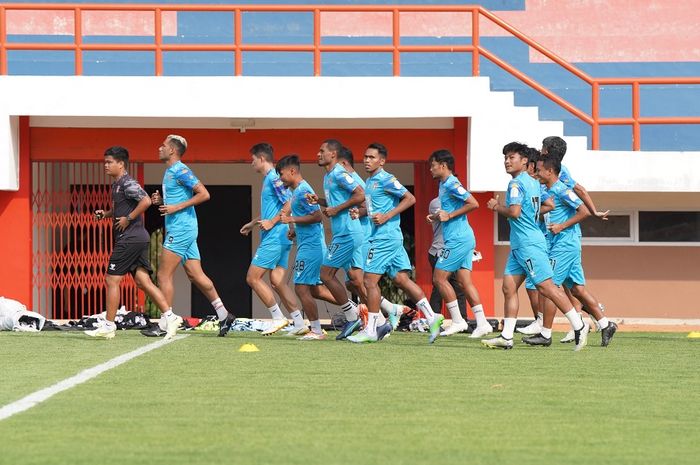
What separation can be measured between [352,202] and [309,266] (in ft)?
3.08

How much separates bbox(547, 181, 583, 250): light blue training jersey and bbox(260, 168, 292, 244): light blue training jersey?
273 centimetres

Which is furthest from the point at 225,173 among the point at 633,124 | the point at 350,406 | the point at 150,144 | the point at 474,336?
the point at 350,406

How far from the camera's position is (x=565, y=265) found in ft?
42.7

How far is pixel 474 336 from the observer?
14016 mm

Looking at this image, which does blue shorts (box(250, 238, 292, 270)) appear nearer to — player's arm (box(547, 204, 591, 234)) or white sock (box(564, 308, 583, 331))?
player's arm (box(547, 204, 591, 234))

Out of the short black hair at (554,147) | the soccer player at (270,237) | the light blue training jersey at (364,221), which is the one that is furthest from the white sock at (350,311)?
the short black hair at (554,147)

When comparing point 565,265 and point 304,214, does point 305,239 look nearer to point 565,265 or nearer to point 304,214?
point 304,214

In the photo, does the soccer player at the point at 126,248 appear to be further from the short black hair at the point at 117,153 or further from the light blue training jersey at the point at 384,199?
the light blue training jersey at the point at 384,199

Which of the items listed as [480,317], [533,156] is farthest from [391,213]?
[480,317]

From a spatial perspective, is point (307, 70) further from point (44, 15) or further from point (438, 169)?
point (44, 15)

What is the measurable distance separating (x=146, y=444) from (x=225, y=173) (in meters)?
16.6

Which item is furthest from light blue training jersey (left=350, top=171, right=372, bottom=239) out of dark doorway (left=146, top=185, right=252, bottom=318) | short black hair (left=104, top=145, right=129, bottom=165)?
dark doorway (left=146, top=185, right=252, bottom=318)

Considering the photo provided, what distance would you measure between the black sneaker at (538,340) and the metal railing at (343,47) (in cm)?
675

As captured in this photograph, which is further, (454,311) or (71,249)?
(71,249)
